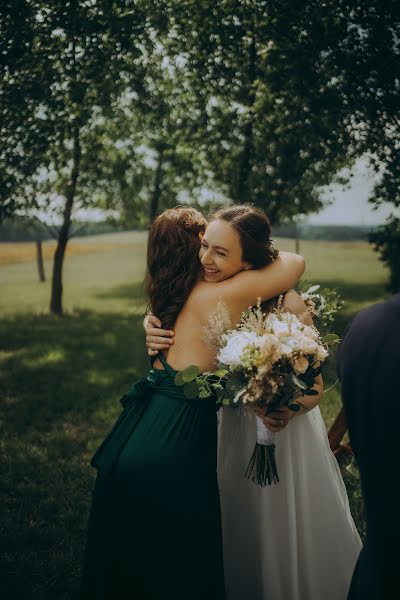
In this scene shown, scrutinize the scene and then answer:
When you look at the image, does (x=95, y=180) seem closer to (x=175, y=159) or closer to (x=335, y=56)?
(x=175, y=159)

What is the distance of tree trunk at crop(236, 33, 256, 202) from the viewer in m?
10.4

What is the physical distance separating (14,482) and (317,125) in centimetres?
848

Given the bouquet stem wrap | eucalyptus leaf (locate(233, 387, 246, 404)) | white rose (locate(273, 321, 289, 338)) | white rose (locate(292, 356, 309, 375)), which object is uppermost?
white rose (locate(273, 321, 289, 338))

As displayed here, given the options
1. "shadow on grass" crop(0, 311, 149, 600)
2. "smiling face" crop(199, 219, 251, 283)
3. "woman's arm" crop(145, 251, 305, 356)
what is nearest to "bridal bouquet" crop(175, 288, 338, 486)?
"woman's arm" crop(145, 251, 305, 356)

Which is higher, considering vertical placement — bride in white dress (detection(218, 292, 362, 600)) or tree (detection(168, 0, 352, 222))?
tree (detection(168, 0, 352, 222))

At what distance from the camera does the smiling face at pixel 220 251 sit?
10.2 ft

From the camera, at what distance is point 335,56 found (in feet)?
31.0

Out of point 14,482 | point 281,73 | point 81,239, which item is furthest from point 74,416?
point 81,239

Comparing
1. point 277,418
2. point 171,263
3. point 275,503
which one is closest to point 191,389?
point 277,418

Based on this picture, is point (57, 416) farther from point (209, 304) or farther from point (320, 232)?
point (320, 232)

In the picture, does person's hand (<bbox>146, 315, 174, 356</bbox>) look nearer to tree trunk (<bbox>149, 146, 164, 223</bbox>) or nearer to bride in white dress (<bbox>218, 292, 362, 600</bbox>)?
bride in white dress (<bbox>218, 292, 362, 600</bbox>)

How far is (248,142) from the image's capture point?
12.0 meters

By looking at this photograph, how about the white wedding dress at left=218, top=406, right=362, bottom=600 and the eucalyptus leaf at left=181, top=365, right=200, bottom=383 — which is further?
the white wedding dress at left=218, top=406, right=362, bottom=600

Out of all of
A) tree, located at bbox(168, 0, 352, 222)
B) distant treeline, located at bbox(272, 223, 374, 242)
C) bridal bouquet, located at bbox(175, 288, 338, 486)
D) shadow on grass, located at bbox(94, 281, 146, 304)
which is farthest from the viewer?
distant treeline, located at bbox(272, 223, 374, 242)
